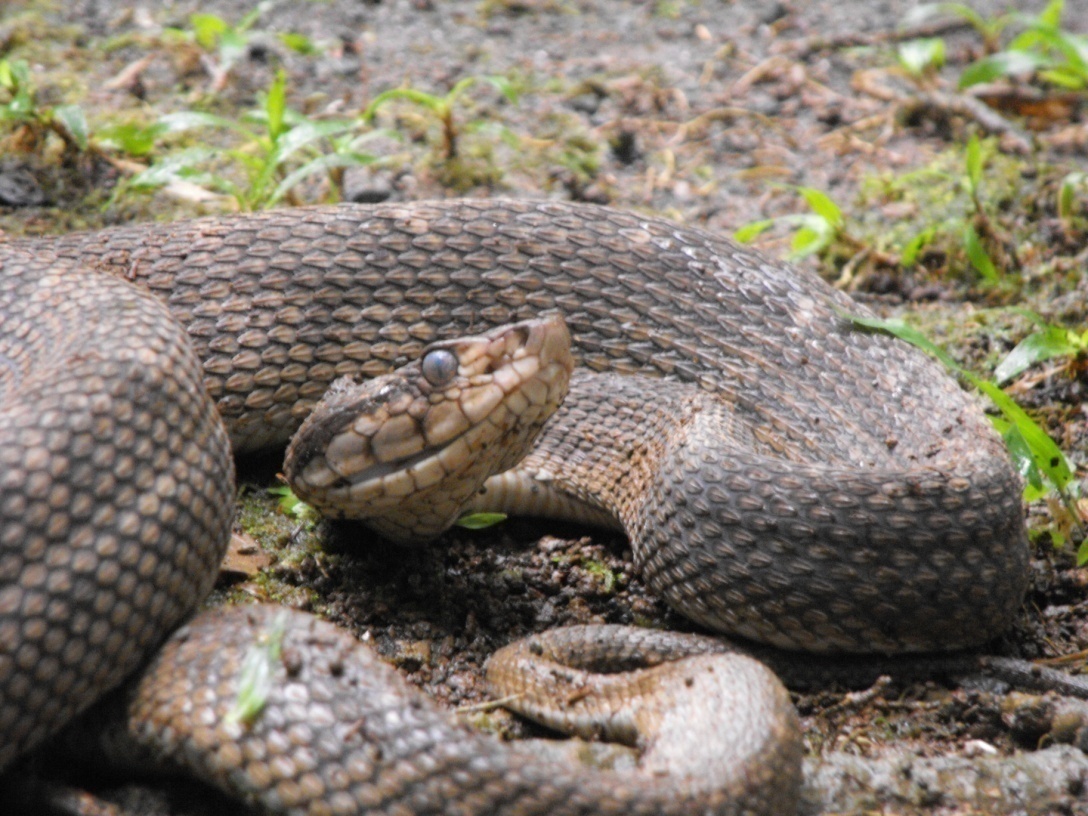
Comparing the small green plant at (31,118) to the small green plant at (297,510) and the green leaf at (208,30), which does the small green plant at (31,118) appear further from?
the small green plant at (297,510)

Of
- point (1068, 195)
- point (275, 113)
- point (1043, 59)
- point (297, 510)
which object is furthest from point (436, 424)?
point (1043, 59)

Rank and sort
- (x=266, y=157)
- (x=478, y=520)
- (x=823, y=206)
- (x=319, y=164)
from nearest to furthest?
1. (x=478, y=520)
2. (x=319, y=164)
3. (x=266, y=157)
4. (x=823, y=206)

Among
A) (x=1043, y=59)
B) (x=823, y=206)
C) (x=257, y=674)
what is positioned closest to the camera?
(x=257, y=674)

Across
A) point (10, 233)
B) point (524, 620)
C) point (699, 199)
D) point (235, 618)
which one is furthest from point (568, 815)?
point (699, 199)

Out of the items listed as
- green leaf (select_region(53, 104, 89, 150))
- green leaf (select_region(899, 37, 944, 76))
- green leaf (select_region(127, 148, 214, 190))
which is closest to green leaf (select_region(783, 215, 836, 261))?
green leaf (select_region(899, 37, 944, 76))

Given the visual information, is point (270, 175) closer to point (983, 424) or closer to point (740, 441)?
point (740, 441)

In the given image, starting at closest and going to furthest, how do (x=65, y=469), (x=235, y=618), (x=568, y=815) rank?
(x=568, y=815), (x=65, y=469), (x=235, y=618)

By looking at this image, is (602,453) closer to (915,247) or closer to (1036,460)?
(1036,460)

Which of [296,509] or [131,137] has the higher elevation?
[131,137]
